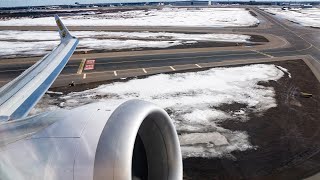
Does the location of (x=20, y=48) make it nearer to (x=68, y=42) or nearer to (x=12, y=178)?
(x=68, y=42)

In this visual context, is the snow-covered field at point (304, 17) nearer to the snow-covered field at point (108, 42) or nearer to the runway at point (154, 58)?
the snow-covered field at point (108, 42)

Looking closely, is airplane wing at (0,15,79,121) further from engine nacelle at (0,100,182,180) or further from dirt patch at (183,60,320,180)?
dirt patch at (183,60,320,180)

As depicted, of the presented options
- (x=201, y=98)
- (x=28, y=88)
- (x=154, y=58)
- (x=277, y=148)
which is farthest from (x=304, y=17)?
(x=28, y=88)

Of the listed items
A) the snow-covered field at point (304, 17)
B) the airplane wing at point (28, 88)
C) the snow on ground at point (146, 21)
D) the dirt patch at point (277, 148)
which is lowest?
the snow-covered field at point (304, 17)

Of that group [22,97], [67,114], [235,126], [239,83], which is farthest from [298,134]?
[67,114]

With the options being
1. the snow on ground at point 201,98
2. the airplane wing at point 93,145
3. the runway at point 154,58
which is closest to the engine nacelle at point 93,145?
the airplane wing at point 93,145

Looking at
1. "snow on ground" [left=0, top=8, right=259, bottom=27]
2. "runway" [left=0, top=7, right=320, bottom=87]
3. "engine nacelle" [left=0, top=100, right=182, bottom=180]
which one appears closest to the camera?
"engine nacelle" [left=0, top=100, right=182, bottom=180]

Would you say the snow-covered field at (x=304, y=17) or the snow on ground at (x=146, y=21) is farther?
the snow-covered field at (x=304, y=17)

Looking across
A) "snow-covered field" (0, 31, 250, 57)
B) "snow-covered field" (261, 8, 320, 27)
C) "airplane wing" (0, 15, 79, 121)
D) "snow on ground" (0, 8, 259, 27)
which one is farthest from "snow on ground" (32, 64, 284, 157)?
"snow-covered field" (261, 8, 320, 27)
